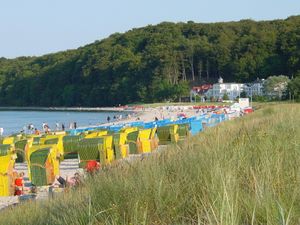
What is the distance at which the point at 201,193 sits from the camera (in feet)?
13.4

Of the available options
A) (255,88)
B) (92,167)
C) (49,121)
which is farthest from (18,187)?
(255,88)

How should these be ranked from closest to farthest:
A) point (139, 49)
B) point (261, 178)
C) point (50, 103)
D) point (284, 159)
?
point (261, 178) < point (284, 159) < point (139, 49) < point (50, 103)

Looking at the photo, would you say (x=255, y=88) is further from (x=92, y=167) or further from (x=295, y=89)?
(x=92, y=167)

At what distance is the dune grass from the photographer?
11.6ft

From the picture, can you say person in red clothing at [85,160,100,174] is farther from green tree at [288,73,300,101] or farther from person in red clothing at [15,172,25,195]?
green tree at [288,73,300,101]

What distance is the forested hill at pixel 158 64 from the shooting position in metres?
98.5

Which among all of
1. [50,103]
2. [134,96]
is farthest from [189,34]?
[50,103]

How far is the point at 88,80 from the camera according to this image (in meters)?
124

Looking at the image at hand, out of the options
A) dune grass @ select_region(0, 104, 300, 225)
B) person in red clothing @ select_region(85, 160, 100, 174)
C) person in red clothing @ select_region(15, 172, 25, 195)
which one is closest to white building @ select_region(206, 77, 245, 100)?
person in red clothing @ select_region(15, 172, 25, 195)

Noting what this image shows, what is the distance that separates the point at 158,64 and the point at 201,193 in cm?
10555

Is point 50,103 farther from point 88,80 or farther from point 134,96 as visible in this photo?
point 134,96

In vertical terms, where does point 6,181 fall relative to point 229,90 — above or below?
above

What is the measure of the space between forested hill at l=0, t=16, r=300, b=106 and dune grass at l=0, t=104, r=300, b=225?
287 ft

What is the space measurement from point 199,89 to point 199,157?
101766 mm
